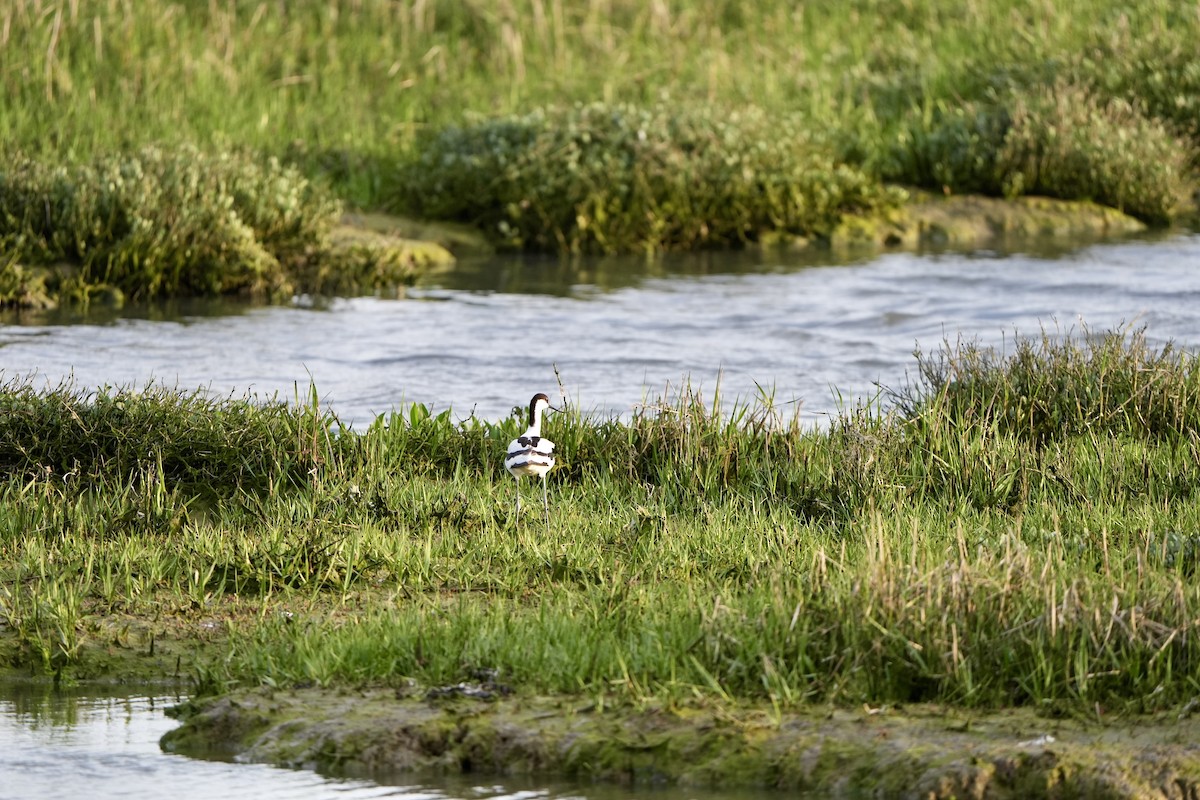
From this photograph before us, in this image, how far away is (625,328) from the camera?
42.4 ft

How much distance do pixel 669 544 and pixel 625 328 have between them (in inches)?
250

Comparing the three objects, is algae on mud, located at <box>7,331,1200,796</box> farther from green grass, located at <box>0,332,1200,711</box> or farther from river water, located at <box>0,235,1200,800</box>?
river water, located at <box>0,235,1200,800</box>

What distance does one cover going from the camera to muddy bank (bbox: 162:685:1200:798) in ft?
15.4

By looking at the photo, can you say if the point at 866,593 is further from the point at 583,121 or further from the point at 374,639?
the point at 583,121

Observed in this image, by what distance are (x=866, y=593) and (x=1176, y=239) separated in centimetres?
1218

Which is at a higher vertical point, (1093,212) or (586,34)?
(586,34)

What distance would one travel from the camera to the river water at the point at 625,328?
10.9m

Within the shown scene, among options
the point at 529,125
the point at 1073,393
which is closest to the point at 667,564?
the point at 1073,393

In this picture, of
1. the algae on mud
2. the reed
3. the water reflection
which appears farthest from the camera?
the reed

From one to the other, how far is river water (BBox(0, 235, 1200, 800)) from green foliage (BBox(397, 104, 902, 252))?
41 cm

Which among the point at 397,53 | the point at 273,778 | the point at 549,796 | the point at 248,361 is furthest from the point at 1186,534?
the point at 397,53

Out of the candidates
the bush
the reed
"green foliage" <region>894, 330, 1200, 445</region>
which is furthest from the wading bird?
the bush

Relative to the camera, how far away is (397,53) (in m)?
19.0

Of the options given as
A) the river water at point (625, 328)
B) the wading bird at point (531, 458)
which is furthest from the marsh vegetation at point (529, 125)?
the wading bird at point (531, 458)
